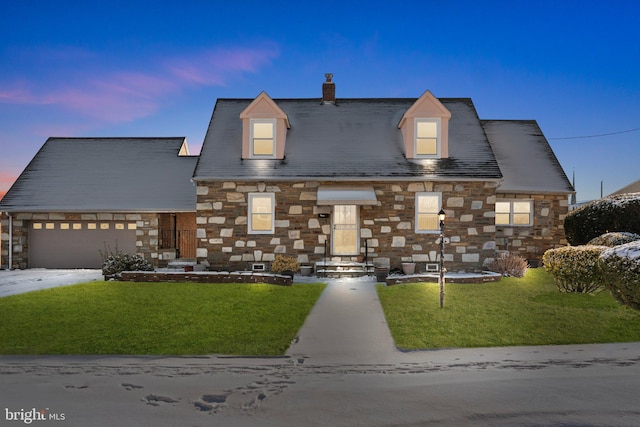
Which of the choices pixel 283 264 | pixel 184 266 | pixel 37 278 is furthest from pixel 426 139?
pixel 37 278

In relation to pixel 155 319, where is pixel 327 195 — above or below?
above

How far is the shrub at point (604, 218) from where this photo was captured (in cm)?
1591

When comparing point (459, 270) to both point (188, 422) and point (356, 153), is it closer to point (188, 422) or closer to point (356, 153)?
point (356, 153)

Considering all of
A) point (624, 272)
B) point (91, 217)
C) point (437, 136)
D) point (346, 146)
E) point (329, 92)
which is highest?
point (329, 92)

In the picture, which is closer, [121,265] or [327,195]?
Answer: [121,265]

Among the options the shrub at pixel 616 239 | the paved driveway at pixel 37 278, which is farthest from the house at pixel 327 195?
the shrub at pixel 616 239

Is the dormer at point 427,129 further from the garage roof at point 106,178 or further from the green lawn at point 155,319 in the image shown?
the garage roof at point 106,178

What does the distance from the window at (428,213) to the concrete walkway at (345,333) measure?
19.5ft

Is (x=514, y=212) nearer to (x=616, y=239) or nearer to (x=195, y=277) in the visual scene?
(x=616, y=239)

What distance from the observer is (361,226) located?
17.7 m

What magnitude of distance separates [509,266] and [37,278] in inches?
737

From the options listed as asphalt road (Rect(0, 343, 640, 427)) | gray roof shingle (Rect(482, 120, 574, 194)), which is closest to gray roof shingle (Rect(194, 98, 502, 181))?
gray roof shingle (Rect(482, 120, 574, 194))

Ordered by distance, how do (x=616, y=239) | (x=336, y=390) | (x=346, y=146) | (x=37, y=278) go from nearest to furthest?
(x=336, y=390) → (x=616, y=239) → (x=37, y=278) → (x=346, y=146)

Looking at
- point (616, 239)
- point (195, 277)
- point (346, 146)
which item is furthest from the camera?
point (346, 146)
